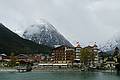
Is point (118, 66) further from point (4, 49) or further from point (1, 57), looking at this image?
point (4, 49)

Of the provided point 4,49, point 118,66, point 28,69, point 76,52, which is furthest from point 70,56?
point 4,49

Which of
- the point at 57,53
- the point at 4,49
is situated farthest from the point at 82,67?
the point at 4,49

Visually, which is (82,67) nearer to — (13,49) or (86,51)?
(86,51)

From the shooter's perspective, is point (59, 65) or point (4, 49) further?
point (4, 49)

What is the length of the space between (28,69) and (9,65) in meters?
16.6

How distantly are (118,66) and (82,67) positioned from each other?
19.1 m

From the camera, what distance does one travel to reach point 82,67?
108m

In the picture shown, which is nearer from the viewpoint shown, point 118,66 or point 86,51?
point 118,66

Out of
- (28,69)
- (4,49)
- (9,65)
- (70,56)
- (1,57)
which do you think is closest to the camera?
(28,69)

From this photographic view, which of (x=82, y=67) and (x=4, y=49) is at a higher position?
(x=4, y=49)

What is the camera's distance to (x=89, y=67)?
10694 centimetres

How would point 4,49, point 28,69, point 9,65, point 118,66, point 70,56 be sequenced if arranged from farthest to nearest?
point 4,49 → point 70,56 → point 9,65 → point 28,69 → point 118,66

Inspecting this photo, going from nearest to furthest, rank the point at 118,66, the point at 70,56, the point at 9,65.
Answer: the point at 118,66 → the point at 9,65 → the point at 70,56

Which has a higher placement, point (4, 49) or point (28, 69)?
point (4, 49)
